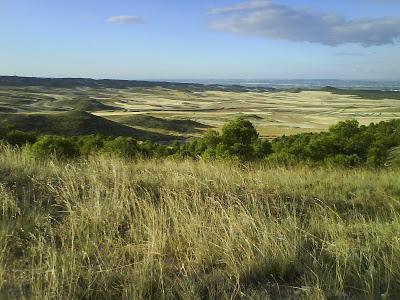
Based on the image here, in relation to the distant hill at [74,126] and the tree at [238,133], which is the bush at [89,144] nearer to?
the tree at [238,133]

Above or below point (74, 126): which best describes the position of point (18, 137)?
above

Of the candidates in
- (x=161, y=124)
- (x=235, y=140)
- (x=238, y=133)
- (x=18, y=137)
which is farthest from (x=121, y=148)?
(x=161, y=124)

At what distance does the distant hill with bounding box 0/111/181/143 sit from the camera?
3273 inches

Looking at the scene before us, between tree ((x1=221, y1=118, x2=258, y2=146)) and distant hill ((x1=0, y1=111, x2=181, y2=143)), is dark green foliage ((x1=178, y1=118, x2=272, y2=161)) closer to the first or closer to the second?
tree ((x1=221, y1=118, x2=258, y2=146))

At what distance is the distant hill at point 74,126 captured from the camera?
8312 centimetres

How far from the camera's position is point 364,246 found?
487cm

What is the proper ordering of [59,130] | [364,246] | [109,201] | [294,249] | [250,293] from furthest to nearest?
[59,130], [109,201], [364,246], [294,249], [250,293]

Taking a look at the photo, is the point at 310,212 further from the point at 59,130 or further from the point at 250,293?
the point at 59,130

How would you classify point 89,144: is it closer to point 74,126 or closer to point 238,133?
point 238,133

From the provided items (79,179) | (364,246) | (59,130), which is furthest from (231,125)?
(59,130)

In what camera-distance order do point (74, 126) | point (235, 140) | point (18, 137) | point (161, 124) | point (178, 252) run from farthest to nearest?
1. point (161, 124)
2. point (74, 126)
3. point (18, 137)
4. point (235, 140)
5. point (178, 252)

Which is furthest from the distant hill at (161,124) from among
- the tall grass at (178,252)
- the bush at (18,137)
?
the tall grass at (178,252)

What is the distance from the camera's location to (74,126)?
8769 cm

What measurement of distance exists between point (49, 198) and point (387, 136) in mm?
22006
